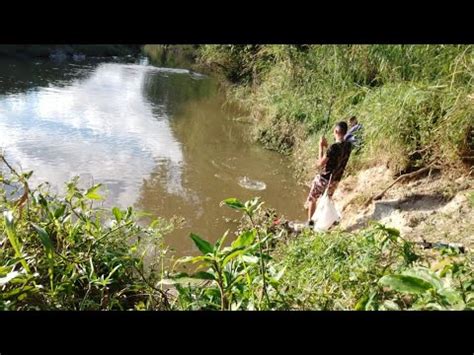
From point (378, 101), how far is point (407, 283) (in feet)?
14.3

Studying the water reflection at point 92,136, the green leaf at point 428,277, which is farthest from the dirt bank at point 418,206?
the water reflection at point 92,136

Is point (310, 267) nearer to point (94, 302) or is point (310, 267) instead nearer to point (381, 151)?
point (94, 302)

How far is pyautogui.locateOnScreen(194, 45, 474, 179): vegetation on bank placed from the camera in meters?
4.48

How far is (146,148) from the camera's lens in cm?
801

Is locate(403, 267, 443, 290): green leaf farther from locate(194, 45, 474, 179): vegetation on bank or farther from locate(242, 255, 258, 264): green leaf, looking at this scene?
locate(194, 45, 474, 179): vegetation on bank

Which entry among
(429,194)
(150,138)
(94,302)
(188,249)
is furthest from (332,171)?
(150,138)

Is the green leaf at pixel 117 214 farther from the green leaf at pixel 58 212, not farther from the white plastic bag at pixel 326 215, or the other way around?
the white plastic bag at pixel 326 215

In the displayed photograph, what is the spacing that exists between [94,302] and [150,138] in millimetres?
7114

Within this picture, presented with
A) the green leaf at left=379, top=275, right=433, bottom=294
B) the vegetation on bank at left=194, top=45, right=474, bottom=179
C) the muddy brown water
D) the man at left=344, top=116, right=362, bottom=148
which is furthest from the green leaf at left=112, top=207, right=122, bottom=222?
the man at left=344, top=116, right=362, bottom=148

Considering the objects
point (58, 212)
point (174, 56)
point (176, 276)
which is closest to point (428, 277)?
point (176, 276)

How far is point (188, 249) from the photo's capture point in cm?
441

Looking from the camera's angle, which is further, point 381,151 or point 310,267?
point 381,151

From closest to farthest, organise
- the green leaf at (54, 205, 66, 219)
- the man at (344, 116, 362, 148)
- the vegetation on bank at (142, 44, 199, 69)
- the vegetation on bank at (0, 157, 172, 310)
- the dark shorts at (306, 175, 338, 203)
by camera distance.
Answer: the vegetation on bank at (0, 157, 172, 310), the green leaf at (54, 205, 66, 219), the dark shorts at (306, 175, 338, 203), the man at (344, 116, 362, 148), the vegetation on bank at (142, 44, 199, 69)

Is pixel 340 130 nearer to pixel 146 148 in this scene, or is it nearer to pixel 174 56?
pixel 146 148
